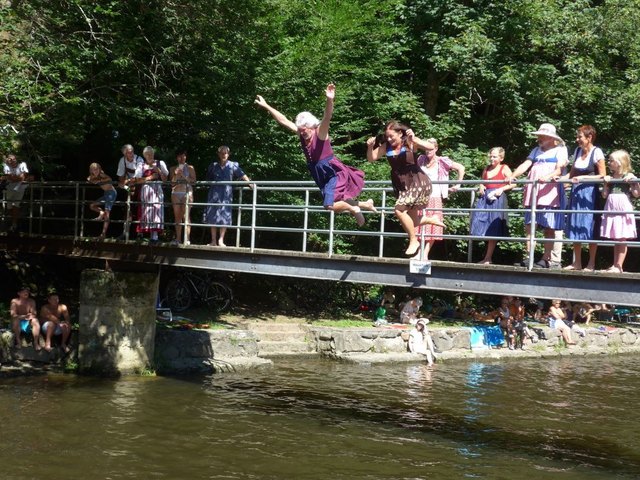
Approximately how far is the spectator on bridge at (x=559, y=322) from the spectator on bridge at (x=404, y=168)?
49.8 ft

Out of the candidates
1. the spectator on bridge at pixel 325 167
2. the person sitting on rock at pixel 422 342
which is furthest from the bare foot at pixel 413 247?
the person sitting on rock at pixel 422 342

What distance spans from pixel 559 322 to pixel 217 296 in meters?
9.81

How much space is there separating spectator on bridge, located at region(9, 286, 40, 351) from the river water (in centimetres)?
109

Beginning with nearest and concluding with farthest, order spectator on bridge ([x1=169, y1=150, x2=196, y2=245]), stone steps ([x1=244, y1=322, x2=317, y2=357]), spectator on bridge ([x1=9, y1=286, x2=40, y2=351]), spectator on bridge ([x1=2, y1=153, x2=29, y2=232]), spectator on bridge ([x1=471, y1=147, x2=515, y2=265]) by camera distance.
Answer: spectator on bridge ([x1=471, y1=147, x2=515, y2=265]) → spectator on bridge ([x1=169, y1=150, x2=196, y2=245]) → spectator on bridge ([x1=9, y1=286, x2=40, y2=351]) → spectator on bridge ([x1=2, y1=153, x2=29, y2=232]) → stone steps ([x1=244, y1=322, x2=317, y2=357])

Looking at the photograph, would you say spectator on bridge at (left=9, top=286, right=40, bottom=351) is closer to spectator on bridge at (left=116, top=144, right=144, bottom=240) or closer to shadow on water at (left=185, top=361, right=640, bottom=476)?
spectator on bridge at (left=116, top=144, right=144, bottom=240)

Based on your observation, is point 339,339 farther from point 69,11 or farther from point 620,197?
point 620,197

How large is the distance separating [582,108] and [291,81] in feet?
33.8

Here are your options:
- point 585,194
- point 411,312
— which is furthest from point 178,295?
point 585,194

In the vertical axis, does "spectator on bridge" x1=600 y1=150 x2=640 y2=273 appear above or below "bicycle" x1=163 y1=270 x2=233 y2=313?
above

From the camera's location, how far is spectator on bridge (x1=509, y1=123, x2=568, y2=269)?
432 inches

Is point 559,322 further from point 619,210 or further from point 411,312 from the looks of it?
point 619,210

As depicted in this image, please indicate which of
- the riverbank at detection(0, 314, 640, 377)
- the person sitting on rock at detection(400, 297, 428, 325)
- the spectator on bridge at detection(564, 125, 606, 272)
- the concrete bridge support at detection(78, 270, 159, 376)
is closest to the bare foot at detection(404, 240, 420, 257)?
the spectator on bridge at detection(564, 125, 606, 272)

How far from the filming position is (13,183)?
722 inches

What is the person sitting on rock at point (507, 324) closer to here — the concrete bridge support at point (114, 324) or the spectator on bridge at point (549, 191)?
the concrete bridge support at point (114, 324)
